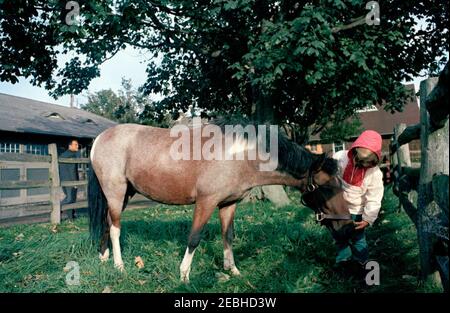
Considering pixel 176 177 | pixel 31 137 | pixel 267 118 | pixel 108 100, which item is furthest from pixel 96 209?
pixel 108 100

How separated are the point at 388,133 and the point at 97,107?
5744cm

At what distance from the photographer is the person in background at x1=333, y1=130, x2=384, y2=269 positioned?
3.45 m

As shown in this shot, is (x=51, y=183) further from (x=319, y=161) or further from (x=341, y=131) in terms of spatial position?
(x=341, y=131)

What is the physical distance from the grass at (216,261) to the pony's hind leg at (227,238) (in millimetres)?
158

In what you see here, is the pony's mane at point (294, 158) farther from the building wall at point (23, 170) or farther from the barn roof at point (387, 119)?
the barn roof at point (387, 119)

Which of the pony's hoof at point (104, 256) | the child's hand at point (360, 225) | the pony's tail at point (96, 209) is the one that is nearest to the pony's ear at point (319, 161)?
the child's hand at point (360, 225)

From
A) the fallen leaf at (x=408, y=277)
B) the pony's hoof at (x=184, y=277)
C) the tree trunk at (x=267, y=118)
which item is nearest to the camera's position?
the fallen leaf at (x=408, y=277)

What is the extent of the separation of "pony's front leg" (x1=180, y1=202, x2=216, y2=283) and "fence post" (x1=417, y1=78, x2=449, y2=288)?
2209mm

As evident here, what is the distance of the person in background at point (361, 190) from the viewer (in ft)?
11.3

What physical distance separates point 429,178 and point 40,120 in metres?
23.1

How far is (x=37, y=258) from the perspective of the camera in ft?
14.7

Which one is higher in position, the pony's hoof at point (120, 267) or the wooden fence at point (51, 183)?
the wooden fence at point (51, 183)

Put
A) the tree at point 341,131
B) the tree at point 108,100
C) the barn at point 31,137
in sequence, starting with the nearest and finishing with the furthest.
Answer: the barn at point 31,137, the tree at point 341,131, the tree at point 108,100

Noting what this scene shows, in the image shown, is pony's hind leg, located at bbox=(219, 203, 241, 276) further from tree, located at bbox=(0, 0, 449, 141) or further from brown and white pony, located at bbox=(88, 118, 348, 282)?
tree, located at bbox=(0, 0, 449, 141)
